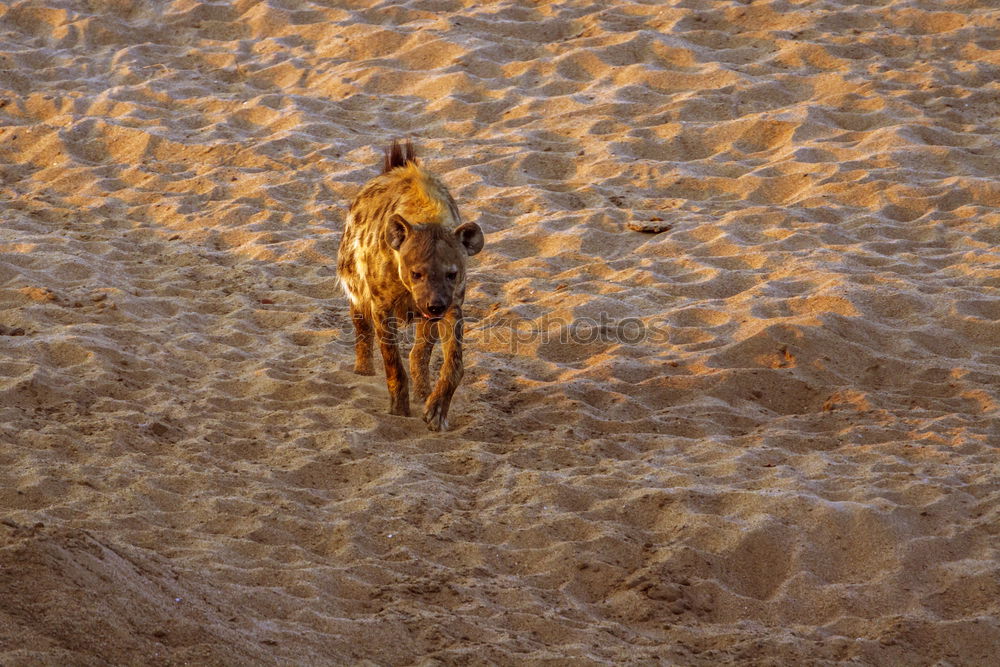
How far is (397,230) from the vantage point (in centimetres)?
616

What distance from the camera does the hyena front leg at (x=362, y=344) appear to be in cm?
699

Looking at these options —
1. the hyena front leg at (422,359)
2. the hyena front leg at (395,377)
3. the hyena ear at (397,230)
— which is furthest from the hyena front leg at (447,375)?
the hyena ear at (397,230)

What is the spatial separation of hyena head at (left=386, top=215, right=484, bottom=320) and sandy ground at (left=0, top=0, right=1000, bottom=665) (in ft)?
2.32

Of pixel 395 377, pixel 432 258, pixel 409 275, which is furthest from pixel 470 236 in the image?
pixel 395 377

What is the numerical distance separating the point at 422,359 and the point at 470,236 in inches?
34.1

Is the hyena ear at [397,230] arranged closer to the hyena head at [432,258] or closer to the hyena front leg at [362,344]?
the hyena head at [432,258]

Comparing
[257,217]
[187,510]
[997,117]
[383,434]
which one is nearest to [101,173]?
[257,217]

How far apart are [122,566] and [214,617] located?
0.35m

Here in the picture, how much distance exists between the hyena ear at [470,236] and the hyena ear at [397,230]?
0.85ft

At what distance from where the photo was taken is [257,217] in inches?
346

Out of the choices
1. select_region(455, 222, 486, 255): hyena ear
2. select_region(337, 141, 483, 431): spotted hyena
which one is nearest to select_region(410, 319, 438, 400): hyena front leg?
select_region(337, 141, 483, 431): spotted hyena

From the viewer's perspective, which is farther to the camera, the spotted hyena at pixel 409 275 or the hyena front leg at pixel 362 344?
the hyena front leg at pixel 362 344

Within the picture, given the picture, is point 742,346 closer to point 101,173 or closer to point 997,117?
point 997,117

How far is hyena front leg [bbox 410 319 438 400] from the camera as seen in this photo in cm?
665
